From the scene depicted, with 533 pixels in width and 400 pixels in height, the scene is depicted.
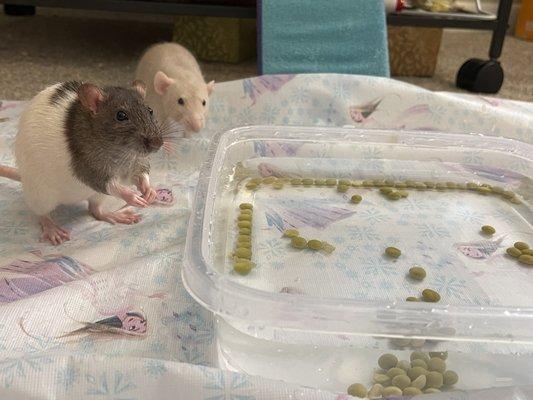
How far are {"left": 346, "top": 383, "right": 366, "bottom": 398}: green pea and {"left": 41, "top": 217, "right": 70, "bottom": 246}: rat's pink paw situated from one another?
0.47 meters

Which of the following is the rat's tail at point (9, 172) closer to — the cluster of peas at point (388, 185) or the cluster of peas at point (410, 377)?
the cluster of peas at point (388, 185)

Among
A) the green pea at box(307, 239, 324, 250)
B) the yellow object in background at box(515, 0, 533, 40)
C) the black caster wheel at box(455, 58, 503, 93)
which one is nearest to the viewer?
the green pea at box(307, 239, 324, 250)

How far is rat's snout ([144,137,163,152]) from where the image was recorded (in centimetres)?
79

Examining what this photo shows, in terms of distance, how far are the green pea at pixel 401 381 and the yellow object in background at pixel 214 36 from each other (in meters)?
1.53

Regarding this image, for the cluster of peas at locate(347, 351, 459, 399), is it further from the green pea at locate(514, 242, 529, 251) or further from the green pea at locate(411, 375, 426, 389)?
the green pea at locate(514, 242, 529, 251)

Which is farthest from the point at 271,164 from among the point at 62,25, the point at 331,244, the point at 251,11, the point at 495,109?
the point at 62,25

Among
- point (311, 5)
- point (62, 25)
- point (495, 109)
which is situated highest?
point (311, 5)

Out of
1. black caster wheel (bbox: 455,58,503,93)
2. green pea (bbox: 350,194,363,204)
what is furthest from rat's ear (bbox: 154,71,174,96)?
black caster wheel (bbox: 455,58,503,93)

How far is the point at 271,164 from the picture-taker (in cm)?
105

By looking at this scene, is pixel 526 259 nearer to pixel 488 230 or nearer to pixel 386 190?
pixel 488 230

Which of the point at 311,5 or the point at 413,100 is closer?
the point at 413,100

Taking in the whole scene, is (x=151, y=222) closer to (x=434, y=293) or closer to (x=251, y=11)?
(x=434, y=293)

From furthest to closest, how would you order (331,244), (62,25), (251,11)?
(62,25), (251,11), (331,244)

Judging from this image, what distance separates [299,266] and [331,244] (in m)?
0.08
